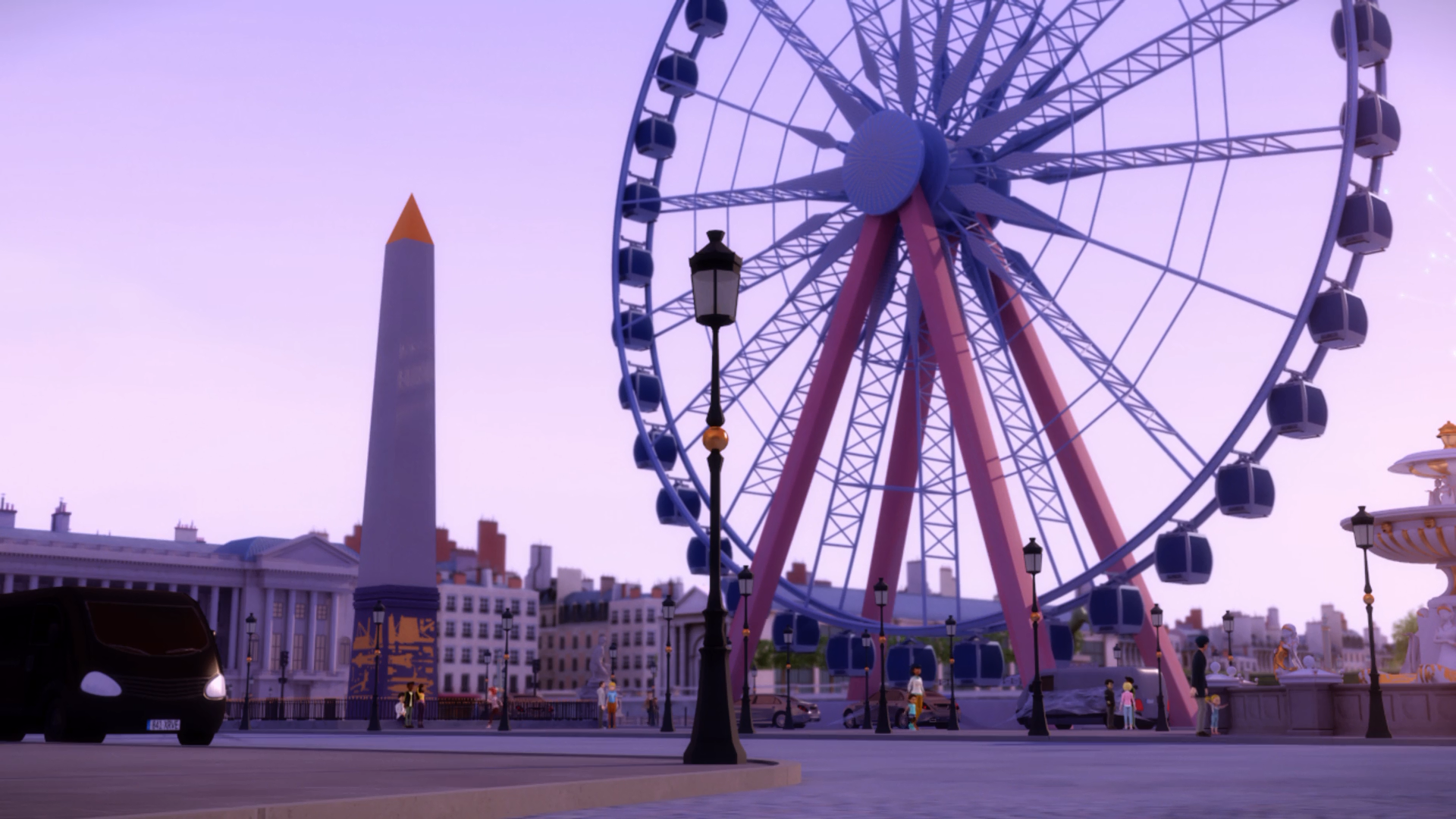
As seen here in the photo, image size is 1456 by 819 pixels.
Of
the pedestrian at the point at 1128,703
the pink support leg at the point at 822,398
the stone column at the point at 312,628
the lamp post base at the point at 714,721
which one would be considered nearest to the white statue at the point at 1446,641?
the pedestrian at the point at 1128,703

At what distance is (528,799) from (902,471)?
1225 inches

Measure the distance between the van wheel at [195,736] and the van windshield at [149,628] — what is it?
3.60ft

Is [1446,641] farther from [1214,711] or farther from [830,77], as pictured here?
[830,77]

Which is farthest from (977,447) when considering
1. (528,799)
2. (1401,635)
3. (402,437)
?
(1401,635)

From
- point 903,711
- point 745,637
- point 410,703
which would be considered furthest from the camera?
point 903,711

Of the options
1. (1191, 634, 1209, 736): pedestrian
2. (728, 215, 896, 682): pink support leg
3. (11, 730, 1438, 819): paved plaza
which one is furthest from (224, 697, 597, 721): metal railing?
(11, 730, 1438, 819): paved plaza

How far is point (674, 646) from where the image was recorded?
14338 cm

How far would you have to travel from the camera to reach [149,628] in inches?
785

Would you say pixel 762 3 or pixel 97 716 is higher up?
pixel 762 3

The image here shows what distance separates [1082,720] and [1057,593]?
932 cm

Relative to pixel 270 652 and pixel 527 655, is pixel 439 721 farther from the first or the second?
pixel 527 655

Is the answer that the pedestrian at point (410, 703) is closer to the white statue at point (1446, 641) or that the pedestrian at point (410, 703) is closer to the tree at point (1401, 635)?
the white statue at point (1446, 641)

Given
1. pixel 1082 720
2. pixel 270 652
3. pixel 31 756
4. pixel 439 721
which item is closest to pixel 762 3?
pixel 1082 720

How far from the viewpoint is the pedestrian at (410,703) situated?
43000 millimetres
